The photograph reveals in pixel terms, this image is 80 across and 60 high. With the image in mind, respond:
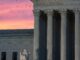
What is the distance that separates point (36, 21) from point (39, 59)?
16.0 feet

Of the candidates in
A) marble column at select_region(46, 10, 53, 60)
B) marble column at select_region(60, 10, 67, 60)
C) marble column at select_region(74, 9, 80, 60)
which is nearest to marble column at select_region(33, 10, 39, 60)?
marble column at select_region(46, 10, 53, 60)

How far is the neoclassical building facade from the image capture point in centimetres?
5862

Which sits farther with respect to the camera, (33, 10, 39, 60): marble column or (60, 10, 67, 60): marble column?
(33, 10, 39, 60): marble column

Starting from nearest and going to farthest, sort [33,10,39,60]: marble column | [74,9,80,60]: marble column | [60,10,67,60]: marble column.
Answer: [74,9,80,60]: marble column < [60,10,67,60]: marble column < [33,10,39,60]: marble column

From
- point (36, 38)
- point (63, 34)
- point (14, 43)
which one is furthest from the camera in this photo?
point (14, 43)

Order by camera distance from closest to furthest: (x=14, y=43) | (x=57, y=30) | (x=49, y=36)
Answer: (x=49, y=36) → (x=57, y=30) → (x=14, y=43)

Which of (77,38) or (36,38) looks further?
(36,38)

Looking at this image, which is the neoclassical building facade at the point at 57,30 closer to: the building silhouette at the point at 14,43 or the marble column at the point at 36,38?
the marble column at the point at 36,38

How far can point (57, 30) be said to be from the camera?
6094 centimetres

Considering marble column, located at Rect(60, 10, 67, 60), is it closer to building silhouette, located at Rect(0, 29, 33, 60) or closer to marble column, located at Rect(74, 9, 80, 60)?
marble column, located at Rect(74, 9, 80, 60)

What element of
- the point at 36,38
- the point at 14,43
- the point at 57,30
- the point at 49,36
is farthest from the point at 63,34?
the point at 14,43

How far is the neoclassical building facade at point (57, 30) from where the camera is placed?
58.6 meters

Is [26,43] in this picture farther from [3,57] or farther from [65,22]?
[65,22]

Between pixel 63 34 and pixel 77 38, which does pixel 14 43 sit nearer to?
pixel 63 34
